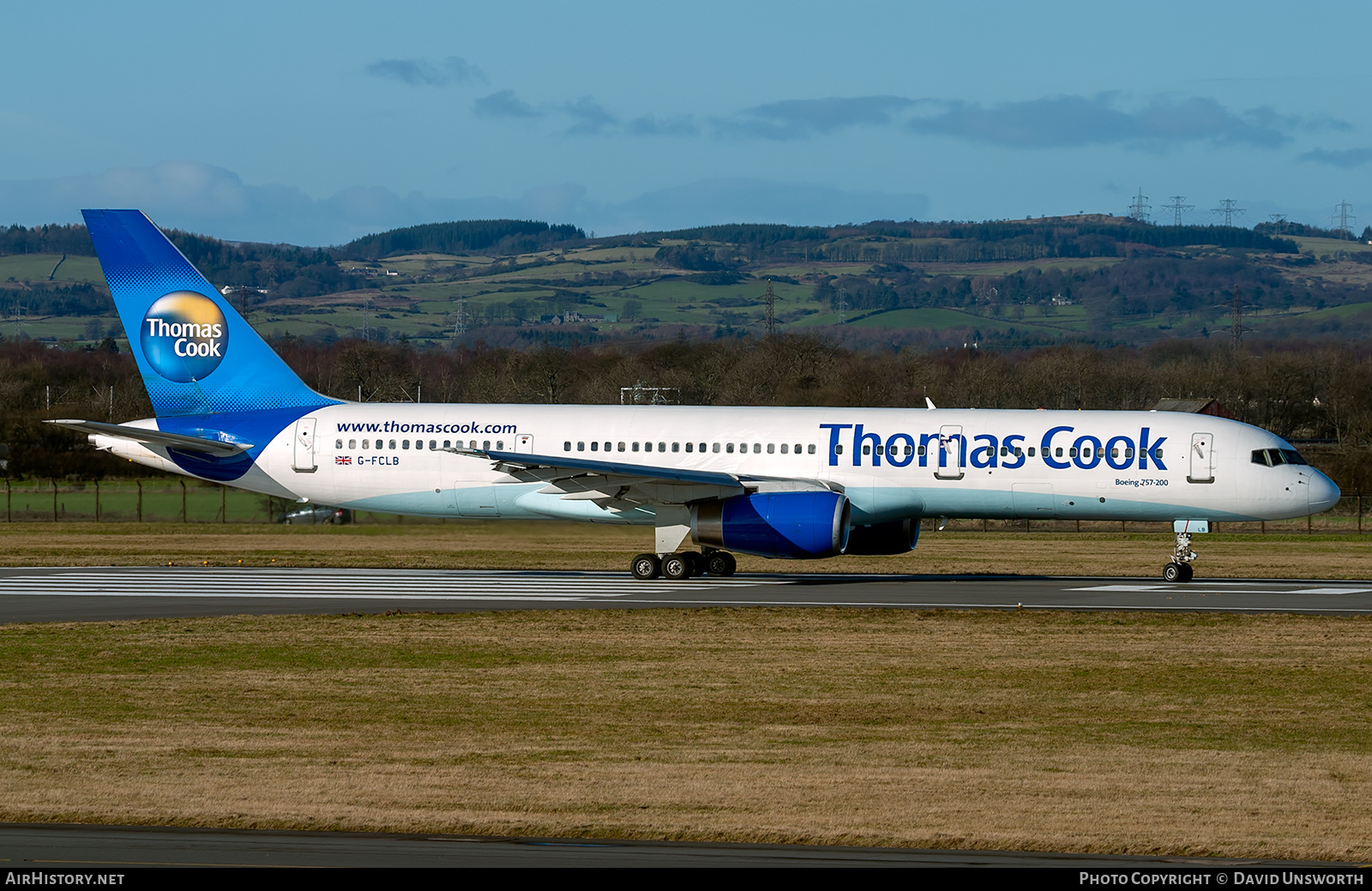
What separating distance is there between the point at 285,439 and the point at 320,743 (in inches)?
764

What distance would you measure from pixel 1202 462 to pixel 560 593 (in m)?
12.9

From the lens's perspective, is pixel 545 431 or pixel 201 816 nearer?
pixel 201 816

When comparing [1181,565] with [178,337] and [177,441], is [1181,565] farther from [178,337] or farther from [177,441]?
[178,337]

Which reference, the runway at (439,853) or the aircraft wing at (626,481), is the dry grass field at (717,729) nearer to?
the runway at (439,853)

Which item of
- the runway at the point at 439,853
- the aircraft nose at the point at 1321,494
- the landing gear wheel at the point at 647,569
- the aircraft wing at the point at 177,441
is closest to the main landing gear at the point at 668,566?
the landing gear wheel at the point at 647,569

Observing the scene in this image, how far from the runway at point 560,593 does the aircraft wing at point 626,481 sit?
65.9 inches

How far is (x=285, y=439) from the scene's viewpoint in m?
32.1

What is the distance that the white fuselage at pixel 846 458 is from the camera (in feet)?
98.5

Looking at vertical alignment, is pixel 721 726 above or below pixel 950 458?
below

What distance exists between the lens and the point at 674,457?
31188mm

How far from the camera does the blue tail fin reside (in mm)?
32844

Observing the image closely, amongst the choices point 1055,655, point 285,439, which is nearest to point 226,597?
point 285,439

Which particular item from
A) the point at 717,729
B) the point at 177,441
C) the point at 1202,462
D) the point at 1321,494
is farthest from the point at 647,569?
the point at 717,729

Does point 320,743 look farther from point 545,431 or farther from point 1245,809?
point 545,431
